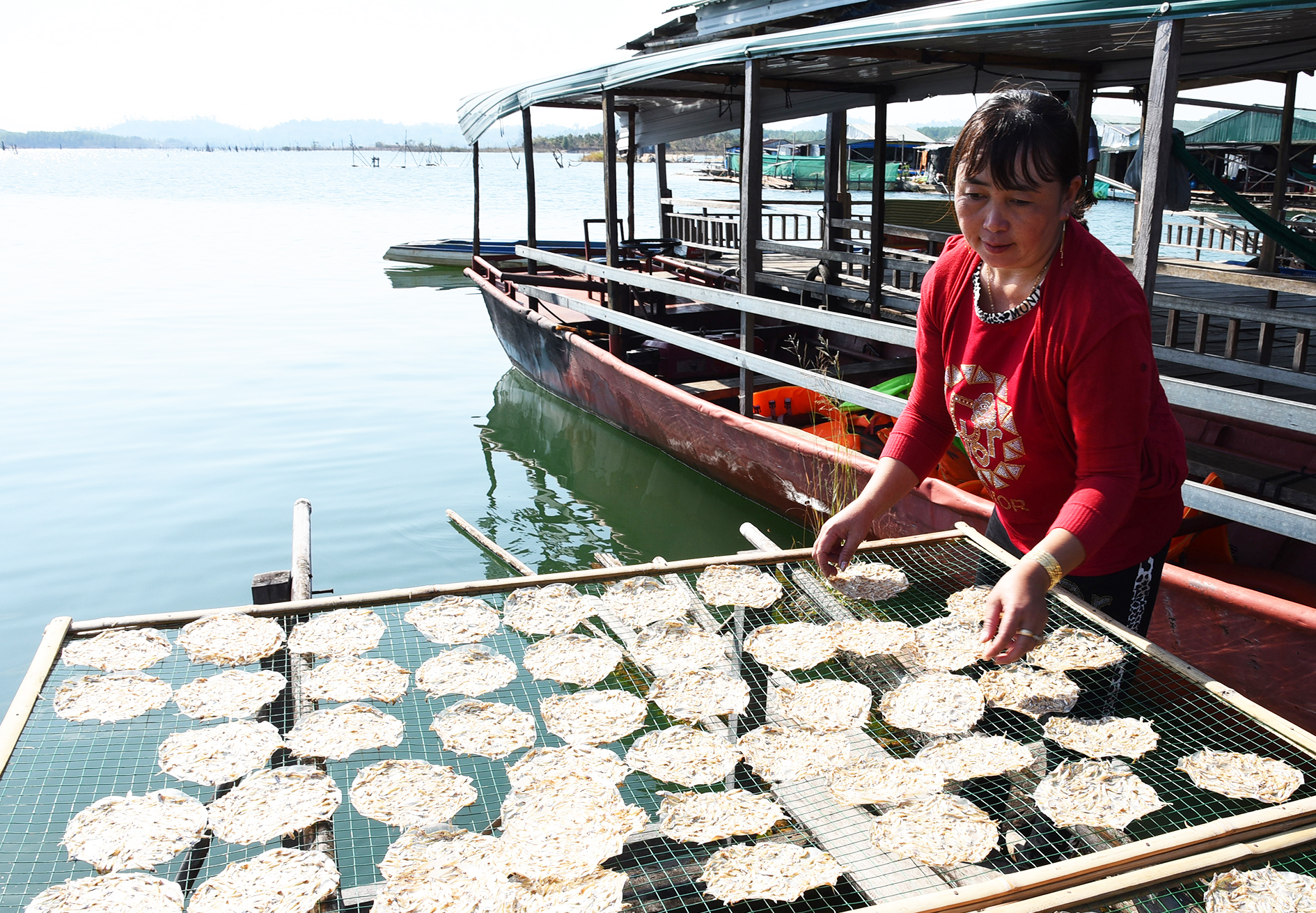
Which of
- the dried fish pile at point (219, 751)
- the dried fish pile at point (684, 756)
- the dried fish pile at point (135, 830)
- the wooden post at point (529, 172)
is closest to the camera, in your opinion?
the dried fish pile at point (135, 830)

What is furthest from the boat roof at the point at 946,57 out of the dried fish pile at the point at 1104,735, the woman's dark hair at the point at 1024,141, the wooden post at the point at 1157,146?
the dried fish pile at the point at 1104,735

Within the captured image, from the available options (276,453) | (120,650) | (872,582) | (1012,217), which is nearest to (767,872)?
(872,582)

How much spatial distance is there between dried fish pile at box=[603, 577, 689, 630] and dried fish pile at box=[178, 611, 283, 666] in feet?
3.07

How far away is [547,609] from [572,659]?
18 centimetres

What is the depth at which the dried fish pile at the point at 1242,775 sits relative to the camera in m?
1.87

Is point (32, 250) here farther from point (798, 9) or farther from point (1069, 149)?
point (1069, 149)

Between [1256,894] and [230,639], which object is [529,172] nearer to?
[230,639]

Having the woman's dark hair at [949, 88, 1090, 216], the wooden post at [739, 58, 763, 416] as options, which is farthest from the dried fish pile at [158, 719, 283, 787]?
the wooden post at [739, 58, 763, 416]

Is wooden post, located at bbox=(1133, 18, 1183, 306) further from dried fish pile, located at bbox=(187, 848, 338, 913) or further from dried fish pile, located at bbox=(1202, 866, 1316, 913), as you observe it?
dried fish pile, located at bbox=(187, 848, 338, 913)

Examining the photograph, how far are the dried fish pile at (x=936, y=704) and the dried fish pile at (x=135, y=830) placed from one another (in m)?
1.66

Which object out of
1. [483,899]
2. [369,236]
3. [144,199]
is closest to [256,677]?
[483,899]

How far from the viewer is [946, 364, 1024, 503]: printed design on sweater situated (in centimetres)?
200

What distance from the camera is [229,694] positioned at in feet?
7.79

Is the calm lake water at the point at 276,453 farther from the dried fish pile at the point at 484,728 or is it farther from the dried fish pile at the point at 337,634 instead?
the dried fish pile at the point at 484,728
